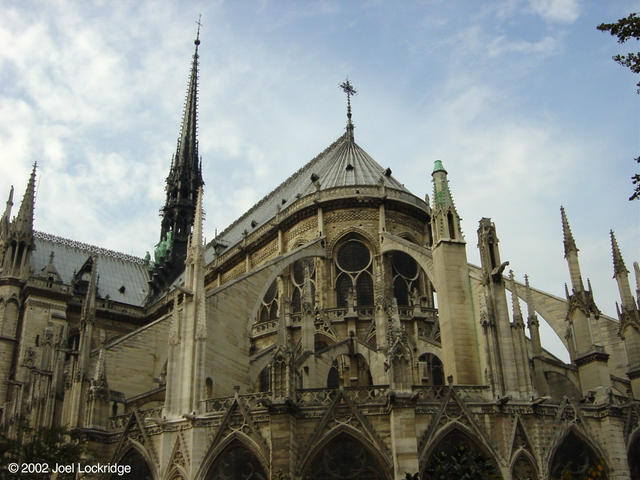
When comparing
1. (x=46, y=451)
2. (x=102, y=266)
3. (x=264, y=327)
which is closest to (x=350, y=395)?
(x=46, y=451)

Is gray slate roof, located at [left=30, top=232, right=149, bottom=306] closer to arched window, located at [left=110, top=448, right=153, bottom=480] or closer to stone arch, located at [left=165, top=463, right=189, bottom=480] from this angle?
arched window, located at [left=110, top=448, right=153, bottom=480]

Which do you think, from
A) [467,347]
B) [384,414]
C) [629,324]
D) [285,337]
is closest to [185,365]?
[285,337]

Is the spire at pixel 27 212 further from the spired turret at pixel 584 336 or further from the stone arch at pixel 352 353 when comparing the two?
the spired turret at pixel 584 336

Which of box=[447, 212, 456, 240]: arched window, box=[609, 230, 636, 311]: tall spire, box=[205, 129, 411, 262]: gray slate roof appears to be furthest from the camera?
box=[205, 129, 411, 262]: gray slate roof

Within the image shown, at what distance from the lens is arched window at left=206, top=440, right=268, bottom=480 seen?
64.4 ft

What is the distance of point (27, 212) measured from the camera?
4272cm

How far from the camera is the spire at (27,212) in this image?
41719mm

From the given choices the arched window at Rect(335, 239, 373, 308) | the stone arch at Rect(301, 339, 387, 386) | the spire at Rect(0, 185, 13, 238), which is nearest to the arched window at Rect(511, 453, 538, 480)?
the stone arch at Rect(301, 339, 387, 386)

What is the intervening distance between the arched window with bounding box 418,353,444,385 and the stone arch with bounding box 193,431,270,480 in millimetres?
7553

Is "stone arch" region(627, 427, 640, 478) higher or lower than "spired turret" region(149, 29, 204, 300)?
lower

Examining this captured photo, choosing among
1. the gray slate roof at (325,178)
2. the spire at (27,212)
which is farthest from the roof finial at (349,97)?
the spire at (27,212)

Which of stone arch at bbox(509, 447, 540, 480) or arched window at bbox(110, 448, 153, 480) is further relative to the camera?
arched window at bbox(110, 448, 153, 480)

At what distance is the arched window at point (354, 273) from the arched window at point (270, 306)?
3.43 m

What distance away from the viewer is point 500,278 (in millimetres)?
21250
